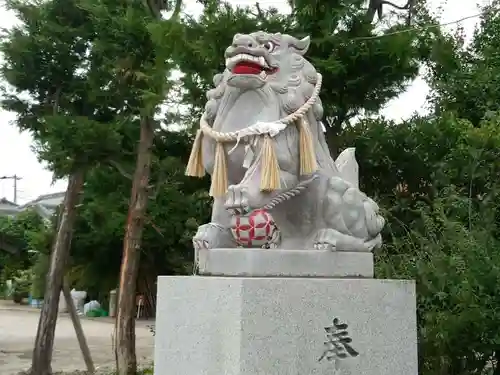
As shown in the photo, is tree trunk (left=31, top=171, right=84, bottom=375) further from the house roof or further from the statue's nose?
the house roof

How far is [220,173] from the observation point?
9.89 feet

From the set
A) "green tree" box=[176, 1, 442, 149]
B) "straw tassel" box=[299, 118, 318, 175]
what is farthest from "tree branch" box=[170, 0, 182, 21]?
"straw tassel" box=[299, 118, 318, 175]

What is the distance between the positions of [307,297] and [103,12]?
4753 millimetres

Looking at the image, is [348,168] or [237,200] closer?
[237,200]

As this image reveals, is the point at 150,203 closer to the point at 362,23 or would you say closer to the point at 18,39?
the point at 18,39

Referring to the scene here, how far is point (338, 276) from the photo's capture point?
119 inches

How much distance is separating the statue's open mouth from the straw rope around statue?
24 centimetres

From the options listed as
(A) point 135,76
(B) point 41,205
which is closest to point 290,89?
(A) point 135,76

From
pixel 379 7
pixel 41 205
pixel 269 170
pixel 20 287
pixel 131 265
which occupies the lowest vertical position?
pixel 131 265

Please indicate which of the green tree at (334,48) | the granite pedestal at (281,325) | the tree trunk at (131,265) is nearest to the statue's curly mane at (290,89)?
the granite pedestal at (281,325)

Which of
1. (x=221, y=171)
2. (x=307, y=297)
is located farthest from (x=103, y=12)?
(x=307, y=297)

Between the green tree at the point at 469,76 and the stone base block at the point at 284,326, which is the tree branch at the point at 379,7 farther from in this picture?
the stone base block at the point at 284,326

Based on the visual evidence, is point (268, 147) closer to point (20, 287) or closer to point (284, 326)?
point (284, 326)

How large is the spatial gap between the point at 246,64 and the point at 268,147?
40cm
